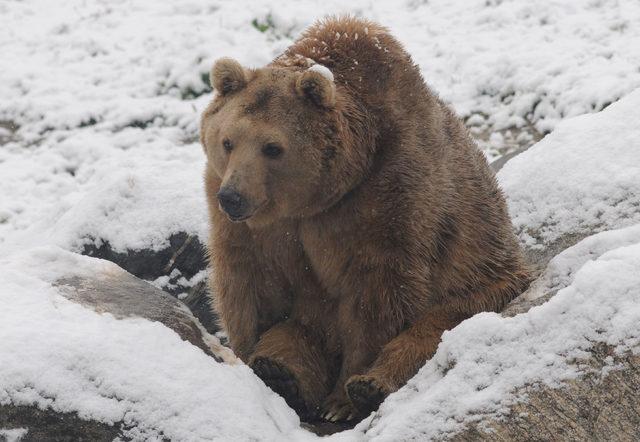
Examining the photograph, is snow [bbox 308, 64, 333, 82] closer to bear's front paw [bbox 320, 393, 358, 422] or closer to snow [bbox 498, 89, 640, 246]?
bear's front paw [bbox 320, 393, 358, 422]

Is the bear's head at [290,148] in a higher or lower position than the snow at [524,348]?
higher

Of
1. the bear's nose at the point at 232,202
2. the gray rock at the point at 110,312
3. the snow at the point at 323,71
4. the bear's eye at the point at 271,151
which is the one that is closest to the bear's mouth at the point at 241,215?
the bear's nose at the point at 232,202

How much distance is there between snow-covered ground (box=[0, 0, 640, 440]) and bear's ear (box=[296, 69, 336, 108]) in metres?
1.35

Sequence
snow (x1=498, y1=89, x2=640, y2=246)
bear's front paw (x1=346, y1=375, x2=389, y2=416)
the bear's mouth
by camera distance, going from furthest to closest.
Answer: snow (x1=498, y1=89, x2=640, y2=246) < the bear's mouth < bear's front paw (x1=346, y1=375, x2=389, y2=416)

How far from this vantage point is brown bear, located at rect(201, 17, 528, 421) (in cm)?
461

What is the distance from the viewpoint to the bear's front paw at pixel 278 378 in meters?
4.70

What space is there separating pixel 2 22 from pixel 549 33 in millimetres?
7065

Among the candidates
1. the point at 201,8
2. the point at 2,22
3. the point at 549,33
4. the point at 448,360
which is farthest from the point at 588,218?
the point at 2,22

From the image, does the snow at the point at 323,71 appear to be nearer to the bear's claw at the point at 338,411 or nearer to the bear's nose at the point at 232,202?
the bear's nose at the point at 232,202

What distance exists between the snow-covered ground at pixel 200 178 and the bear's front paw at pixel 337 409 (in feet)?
1.63

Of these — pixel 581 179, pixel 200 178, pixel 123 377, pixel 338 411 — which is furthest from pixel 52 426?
pixel 200 178

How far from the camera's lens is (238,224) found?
16.1ft

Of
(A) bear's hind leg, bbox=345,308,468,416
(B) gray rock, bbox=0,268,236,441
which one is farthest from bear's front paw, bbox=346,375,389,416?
(B) gray rock, bbox=0,268,236,441

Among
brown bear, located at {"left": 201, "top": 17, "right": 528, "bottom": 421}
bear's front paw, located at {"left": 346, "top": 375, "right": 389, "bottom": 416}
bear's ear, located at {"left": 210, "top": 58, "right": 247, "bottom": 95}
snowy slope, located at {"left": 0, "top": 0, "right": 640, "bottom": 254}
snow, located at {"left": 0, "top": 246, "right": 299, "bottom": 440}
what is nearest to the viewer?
snow, located at {"left": 0, "top": 246, "right": 299, "bottom": 440}
